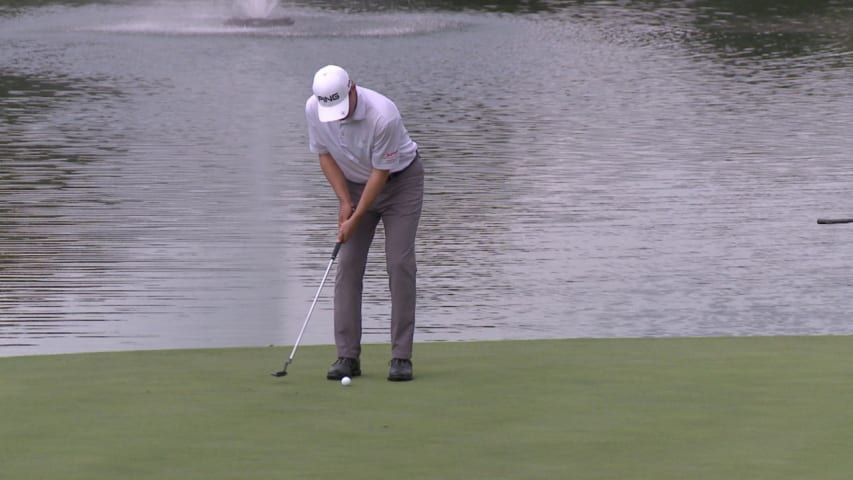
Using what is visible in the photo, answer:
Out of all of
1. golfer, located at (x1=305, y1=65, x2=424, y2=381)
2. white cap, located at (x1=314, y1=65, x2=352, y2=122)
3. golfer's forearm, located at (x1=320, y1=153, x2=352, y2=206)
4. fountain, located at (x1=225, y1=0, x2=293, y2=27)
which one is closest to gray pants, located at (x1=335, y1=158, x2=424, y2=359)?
golfer, located at (x1=305, y1=65, x2=424, y2=381)

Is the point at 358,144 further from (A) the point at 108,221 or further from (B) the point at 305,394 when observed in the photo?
(A) the point at 108,221

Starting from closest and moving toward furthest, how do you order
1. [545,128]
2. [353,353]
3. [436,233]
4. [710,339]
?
[353,353] < [710,339] < [436,233] < [545,128]

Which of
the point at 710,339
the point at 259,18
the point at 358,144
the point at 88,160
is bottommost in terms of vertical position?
the point at 259,18

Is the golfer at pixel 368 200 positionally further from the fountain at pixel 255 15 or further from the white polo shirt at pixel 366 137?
the fountain at pixel 255 15

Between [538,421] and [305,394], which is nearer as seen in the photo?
[538,421]

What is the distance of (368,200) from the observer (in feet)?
23.6

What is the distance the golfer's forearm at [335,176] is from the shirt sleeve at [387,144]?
25 cm

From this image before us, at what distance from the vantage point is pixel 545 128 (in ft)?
63.6

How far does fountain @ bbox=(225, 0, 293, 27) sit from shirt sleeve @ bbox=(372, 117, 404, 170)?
27241mm

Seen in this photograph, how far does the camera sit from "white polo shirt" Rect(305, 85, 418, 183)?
23.3ft

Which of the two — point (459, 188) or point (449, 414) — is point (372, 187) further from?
point (459, 188)

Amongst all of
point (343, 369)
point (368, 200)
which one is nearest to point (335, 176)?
point (368, 200)

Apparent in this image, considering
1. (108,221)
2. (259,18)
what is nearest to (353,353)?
(108,221)

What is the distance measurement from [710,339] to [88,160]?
9911 mm
